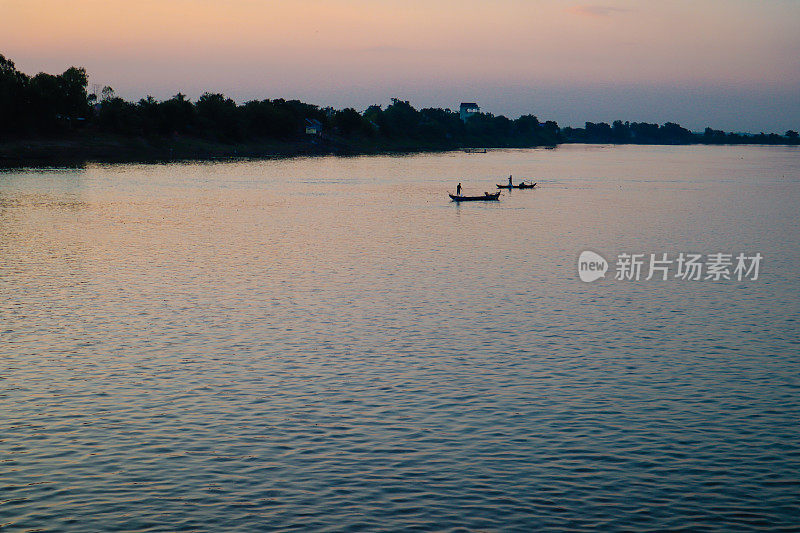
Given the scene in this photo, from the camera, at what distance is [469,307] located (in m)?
47.7

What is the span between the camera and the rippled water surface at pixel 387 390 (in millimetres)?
21984

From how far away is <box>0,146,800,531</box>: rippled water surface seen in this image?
72.1 ft

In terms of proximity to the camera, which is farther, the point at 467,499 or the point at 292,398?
the point at 292,398

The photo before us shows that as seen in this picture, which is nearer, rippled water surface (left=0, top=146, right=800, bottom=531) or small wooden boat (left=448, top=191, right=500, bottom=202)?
rippled water surface (left=0, top=146, right=800, bottom=531)

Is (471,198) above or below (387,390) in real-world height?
above

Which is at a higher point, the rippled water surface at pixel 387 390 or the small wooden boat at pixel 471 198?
the small wooden boat at pixel 471 198

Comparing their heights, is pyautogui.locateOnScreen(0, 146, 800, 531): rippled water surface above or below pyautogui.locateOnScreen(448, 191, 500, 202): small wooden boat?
below

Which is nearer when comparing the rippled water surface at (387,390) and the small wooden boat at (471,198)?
the rippled water surface at (387,390)

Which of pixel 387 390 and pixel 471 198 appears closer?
pixel 387 390

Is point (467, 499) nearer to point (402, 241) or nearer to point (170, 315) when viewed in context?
point (170, 315)

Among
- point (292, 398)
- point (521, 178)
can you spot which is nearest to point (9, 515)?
point (292, 398)

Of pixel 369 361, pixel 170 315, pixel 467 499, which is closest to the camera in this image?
pixel 467 499

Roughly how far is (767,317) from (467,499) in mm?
29690

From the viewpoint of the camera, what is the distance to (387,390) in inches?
1258
